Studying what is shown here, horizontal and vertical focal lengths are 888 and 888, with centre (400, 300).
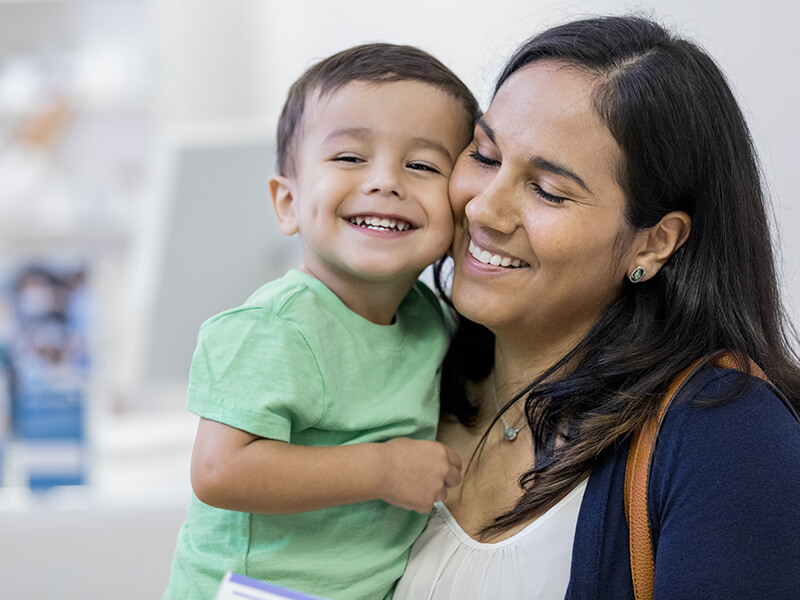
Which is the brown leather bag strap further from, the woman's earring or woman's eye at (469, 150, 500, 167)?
woman's eye at (469, 150, 500, 167)

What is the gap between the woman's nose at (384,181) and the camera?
125cm

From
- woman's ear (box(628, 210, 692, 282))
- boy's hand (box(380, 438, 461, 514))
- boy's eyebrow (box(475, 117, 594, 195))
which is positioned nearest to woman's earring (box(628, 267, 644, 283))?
woman's ear (box(628, 210, 692, 282))

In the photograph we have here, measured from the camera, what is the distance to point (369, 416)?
1.20 meters

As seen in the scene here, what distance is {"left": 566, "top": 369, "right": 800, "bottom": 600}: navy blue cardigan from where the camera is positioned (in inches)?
36.3

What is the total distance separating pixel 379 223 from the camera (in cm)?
127

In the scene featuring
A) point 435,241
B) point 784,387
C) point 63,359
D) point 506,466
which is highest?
point 435,241

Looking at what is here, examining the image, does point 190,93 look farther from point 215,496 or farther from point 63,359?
point 215,496

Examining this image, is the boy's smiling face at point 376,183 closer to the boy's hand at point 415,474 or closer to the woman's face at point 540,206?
the woman's face at point 540,206

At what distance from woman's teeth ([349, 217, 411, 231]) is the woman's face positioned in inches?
3.6

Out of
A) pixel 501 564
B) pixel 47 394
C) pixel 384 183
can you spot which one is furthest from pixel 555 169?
pixel 47 394

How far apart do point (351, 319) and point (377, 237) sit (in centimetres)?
12

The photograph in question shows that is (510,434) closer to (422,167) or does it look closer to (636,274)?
(636,274)

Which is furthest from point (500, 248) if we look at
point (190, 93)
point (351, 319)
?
point (190, 93)

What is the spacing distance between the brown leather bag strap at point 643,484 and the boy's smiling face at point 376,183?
0.40m
